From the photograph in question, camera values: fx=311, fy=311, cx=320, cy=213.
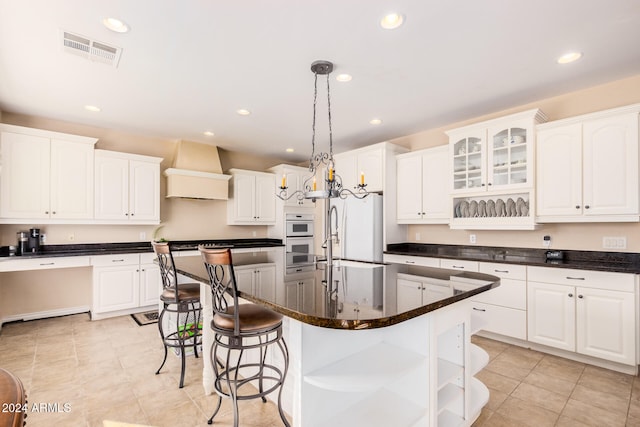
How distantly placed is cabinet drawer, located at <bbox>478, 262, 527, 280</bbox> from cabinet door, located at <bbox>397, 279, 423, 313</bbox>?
1.89 metres

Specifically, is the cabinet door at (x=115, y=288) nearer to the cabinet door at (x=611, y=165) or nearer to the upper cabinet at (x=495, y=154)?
the upper cabinet at (x=495, y=154)

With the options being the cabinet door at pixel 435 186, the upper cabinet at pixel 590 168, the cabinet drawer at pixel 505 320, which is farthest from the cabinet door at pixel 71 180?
A: the upper cabinet at pixel 590 168

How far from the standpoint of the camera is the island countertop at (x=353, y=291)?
48.2 inches

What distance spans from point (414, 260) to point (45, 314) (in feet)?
16.4

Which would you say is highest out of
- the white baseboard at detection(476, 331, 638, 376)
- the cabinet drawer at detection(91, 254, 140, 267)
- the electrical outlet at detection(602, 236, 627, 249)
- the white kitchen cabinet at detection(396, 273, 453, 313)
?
the electrical outlet at detection(602, 236, 627, 249)

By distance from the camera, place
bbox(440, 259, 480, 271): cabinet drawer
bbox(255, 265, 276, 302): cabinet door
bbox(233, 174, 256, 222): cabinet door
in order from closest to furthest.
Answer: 1. bbox(255, 265, 276, 302): cabinet door
2. bbox(440, 259, 480, 271): cabinet drawer
3. bbox(233, 174, 256, 222): cabinet door

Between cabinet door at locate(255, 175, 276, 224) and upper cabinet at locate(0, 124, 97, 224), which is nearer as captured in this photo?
upper cabinet at locate(0, 124, 97, 224)

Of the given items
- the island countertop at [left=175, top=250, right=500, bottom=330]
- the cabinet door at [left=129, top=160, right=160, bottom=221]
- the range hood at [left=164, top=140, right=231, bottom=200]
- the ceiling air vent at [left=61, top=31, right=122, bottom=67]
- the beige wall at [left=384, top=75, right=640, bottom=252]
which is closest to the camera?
the island countertop at [left=175, top=250, right=500, bottom=330]

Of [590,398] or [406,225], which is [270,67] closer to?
[406,225]

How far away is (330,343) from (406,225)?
3.49m

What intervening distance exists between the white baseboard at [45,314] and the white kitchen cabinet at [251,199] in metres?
2.46

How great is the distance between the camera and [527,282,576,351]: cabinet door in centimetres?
287

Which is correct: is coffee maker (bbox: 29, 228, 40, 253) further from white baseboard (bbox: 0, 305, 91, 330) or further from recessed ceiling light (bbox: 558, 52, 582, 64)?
recessed ceiling light (bbox: 558, 52, 582, 64)

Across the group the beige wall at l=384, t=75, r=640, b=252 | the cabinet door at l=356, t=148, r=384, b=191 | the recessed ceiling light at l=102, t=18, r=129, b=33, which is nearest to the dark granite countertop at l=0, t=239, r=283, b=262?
the cabinet door at l=356, t=148, r=384, b=191
